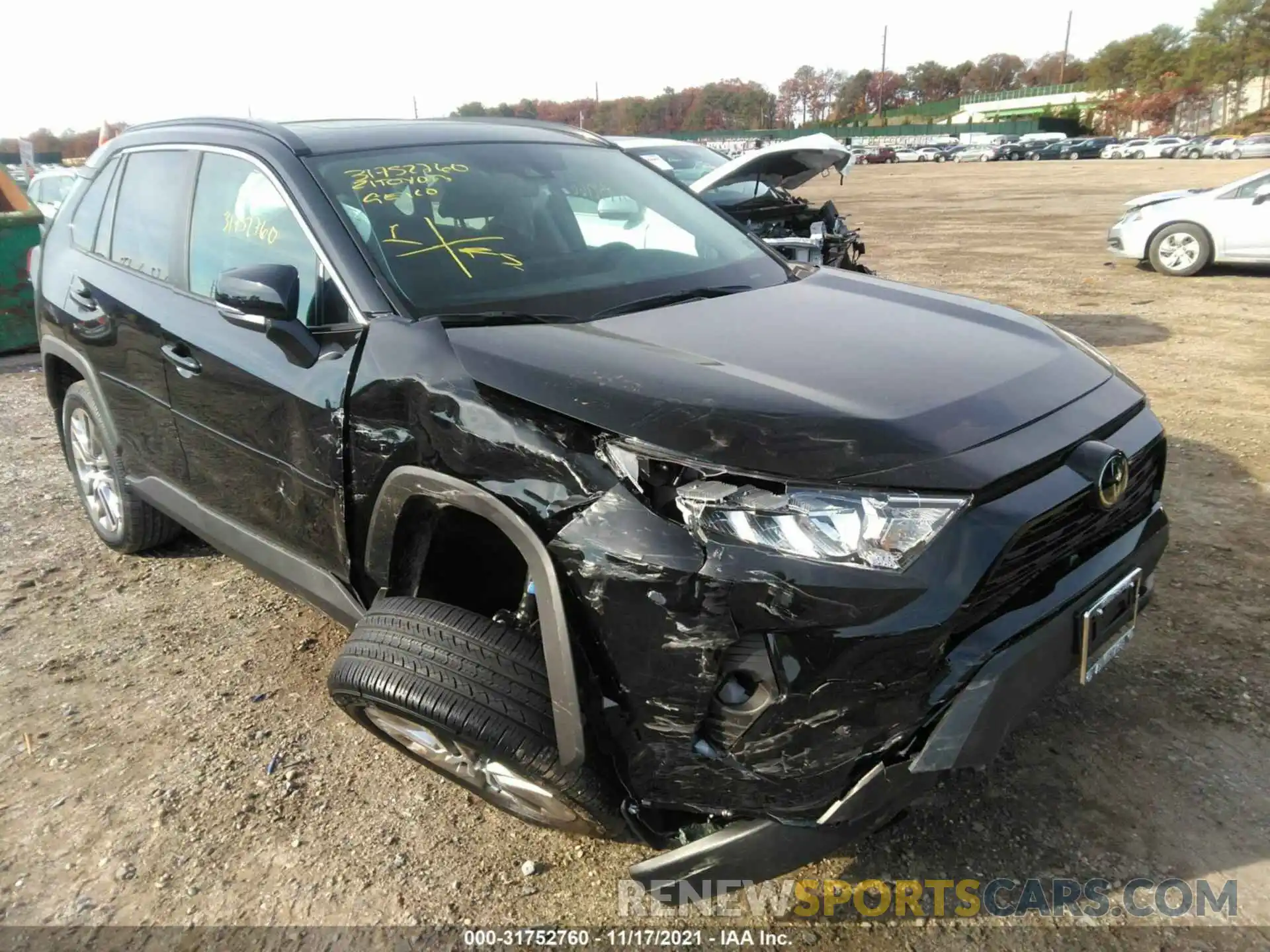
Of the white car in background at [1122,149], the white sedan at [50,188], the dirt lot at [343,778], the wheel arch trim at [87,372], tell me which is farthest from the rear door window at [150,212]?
the white car in background at [1122,149]

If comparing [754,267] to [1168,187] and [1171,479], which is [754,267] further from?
[1168,187]

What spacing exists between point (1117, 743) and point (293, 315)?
2.70 m

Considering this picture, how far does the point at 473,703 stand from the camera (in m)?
2.12

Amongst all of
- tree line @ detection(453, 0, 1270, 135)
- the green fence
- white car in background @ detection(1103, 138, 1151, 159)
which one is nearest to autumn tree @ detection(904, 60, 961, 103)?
tree line @ detection(453, 0, 1270, 135)

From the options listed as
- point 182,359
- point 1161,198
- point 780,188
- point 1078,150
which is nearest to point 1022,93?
point 1078,150

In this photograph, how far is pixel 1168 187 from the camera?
24.8m

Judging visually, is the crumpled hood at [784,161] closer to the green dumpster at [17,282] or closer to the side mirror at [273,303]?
the side mirror at [273,303]

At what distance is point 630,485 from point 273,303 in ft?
4.02

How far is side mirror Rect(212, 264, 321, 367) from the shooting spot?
2.54m

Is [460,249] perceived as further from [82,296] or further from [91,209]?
[91,209]

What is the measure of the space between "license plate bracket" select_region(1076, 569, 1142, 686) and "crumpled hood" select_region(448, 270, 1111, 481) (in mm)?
460

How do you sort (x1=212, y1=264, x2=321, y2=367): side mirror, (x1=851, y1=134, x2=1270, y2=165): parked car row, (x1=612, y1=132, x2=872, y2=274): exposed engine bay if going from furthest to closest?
(x1=851, y1=134, x2=1270, y2=165): parked car row → (x1=612, y1=132, x2=872, y2=274): exposed engine bay → (x1=212, y1=264, x2=321, y2=367): side mirror

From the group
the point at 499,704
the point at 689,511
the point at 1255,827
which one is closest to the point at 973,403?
the point at 689,511

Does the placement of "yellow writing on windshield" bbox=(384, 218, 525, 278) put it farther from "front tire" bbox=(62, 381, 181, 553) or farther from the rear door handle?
"front tire" bbox=(62, 381, 181, 553)
